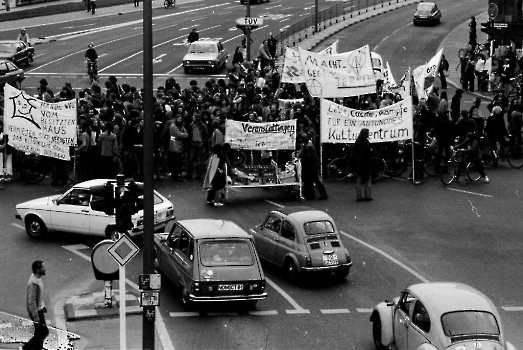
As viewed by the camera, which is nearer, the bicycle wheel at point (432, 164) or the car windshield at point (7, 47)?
the bicycle wheel at point (432, 164)

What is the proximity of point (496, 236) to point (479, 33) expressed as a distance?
4191 centimetres

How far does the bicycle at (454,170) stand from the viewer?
28.7 meters

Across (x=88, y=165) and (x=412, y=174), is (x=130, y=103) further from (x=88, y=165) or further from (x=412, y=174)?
(x=412, y=174)

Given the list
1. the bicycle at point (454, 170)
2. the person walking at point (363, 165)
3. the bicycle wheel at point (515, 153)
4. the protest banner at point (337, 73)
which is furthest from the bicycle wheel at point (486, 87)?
the person walking at point (363, 165)

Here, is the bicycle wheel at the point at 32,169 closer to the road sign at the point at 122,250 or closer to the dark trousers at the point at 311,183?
the dark trousers at the point at 311,183

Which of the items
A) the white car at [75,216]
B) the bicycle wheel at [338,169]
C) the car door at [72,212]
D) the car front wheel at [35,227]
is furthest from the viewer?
the bicycle wheel at [338,169]

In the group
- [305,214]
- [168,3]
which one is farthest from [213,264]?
[168,3]

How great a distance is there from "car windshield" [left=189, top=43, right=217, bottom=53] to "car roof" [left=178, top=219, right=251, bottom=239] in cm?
3183

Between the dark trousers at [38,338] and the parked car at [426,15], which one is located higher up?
the dark trousers at [38,338]

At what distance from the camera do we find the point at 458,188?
28219 millimetres

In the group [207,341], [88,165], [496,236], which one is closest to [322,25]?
[88,165]

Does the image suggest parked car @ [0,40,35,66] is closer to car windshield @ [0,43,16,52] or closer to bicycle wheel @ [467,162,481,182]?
car windshield @ [0,43,16,52]

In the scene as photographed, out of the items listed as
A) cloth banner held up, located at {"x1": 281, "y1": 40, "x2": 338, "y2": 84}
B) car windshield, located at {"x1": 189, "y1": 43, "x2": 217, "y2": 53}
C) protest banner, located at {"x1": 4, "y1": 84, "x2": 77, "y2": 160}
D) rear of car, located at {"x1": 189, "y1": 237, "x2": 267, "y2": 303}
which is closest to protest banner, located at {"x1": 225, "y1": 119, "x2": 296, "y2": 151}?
protest banner, located at {"x1": 4, "y1": 84, "x2": 77, "y2": 160}

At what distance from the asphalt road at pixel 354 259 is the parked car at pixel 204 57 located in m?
22.3
